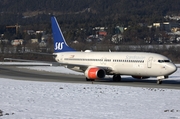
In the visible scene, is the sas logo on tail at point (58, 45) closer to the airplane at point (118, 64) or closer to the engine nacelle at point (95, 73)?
the airplane at point (118, 64)

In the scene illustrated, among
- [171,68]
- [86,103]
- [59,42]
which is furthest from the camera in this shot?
[59,42]

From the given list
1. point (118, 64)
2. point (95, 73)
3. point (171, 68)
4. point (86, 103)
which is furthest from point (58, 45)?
point (86, 103)

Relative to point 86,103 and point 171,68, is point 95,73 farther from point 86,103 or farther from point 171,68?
point 86,103

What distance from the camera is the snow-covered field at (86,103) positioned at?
21219 mm

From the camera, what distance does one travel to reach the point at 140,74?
40.1 m

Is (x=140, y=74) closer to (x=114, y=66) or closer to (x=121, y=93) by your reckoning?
(x=114, y=66)

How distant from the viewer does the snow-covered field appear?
69.6 ft

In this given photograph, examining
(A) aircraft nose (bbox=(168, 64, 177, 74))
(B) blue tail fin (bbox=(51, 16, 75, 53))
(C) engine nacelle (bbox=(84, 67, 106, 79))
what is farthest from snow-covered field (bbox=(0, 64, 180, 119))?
(B) blue tail fin (bbox=(51, 16, 75, 53))

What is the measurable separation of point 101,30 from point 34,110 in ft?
573

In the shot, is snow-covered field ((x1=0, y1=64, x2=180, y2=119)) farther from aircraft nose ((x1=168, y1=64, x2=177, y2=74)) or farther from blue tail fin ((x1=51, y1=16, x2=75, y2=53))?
blue tail fin ((x1=51, y1=16, x2=75, y2=53))

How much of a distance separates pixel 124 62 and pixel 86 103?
54.0ft

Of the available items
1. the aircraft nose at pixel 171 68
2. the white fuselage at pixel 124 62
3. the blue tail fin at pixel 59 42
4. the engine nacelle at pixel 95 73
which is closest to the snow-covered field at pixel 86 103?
the aircraft nose at pixel 171 68

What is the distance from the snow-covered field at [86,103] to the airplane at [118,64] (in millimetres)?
6563

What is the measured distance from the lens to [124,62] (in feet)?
135
